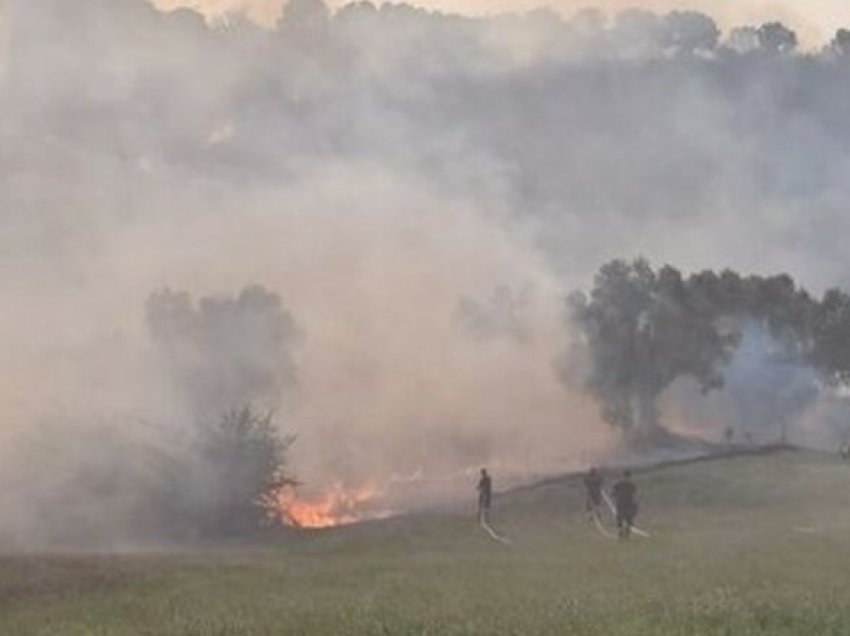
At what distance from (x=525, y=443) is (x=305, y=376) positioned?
32.3 m

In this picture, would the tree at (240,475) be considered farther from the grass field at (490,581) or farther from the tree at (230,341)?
the tree at (230,341)

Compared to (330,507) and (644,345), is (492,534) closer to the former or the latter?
Result: (330,507)

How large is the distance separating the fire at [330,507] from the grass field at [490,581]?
55.5ft

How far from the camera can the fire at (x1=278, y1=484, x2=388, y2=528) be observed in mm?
95750

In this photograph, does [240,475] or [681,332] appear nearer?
[240,475]

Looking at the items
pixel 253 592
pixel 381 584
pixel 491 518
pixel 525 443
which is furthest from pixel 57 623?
pixel 525 443

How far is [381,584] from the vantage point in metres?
39.5

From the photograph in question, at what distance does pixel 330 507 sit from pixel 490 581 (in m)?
79.0

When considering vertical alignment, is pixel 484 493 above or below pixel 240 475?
below

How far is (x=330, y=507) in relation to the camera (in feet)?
388

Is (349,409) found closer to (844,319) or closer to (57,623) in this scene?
(844,319)

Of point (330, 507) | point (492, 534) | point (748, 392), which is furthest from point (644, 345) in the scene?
point (492, 534)

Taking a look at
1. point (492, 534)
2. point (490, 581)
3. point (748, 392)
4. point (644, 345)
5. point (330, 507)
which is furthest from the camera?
point (748, 392)

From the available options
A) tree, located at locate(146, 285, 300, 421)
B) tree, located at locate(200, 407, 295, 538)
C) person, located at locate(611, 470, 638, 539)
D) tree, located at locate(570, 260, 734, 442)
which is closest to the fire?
tree, located at locate(200, 407, 295, 538)
